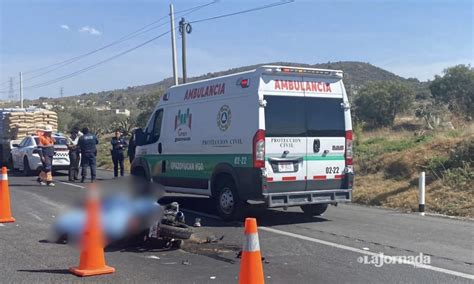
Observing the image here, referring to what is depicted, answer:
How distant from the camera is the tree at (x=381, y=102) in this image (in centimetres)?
4812

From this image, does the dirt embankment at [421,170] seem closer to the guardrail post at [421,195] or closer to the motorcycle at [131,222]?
the guardrail post at [421,195]

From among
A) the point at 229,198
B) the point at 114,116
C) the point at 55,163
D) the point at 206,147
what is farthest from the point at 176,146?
the point at 114,116

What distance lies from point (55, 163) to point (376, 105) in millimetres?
33186

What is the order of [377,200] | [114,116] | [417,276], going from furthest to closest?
[114,116] < [377,200] < [417,276]

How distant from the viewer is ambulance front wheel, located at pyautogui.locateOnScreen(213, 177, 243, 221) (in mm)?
10680

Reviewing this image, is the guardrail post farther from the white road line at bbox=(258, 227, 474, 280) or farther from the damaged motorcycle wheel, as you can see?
the damaged motorcycle wheel

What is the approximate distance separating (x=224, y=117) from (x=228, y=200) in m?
1.51

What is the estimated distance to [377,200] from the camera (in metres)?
13.9

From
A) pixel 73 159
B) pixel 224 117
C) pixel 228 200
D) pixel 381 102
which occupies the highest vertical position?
pixel 381 102

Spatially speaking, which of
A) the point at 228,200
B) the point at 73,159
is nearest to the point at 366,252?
the point at 228,200

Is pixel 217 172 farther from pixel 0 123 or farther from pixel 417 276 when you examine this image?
pixel 0 123

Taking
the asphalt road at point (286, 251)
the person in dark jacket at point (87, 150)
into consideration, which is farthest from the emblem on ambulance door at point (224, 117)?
the person in dark jacket at point (87, 150)

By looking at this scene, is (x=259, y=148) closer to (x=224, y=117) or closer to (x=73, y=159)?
(x=224, y=117)

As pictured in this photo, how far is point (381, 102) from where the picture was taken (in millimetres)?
48812
